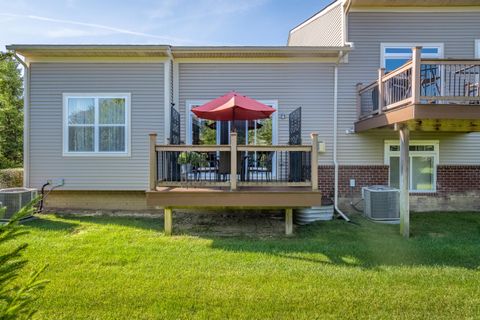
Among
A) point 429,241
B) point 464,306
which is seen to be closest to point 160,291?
point 464,306

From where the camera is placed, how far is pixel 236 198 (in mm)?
5762

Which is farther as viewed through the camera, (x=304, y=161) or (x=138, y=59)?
(x=138, y=59)

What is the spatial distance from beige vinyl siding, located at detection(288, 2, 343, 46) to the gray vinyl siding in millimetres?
5233

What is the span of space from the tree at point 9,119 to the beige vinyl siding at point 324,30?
652 inches

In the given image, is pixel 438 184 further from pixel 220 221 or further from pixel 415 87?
pixel 220 221

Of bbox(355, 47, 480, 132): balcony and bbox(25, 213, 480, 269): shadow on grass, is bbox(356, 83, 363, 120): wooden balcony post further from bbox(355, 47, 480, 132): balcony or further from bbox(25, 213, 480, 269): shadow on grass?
bbox(25, 213, 480, 269): shadow on grass

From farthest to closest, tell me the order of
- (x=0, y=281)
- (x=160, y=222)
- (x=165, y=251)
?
1. (x=160, y=222)
2. (x=165, y=251)
3. (x=0, y=281)

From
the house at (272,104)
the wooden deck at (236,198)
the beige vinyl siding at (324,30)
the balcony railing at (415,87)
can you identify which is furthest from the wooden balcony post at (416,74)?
the beige vinyl siding at (324,30)

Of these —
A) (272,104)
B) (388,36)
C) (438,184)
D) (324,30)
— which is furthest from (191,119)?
(438,184)

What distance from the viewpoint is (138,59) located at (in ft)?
26.4

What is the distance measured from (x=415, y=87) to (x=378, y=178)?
3522 millimetres

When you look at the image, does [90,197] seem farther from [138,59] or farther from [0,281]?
[0,281]

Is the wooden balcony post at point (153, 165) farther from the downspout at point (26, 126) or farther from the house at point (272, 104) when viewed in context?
the downspout at point (26, 126)

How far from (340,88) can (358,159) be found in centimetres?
206
